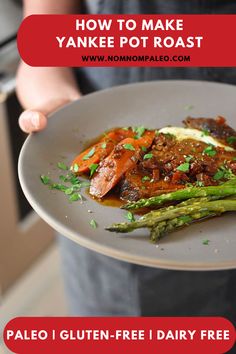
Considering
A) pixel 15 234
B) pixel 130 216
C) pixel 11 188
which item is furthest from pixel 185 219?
pixel 15 234

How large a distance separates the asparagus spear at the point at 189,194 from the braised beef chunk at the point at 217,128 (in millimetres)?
292

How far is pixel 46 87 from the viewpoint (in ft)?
7.95

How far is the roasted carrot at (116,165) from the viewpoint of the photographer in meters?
1.71

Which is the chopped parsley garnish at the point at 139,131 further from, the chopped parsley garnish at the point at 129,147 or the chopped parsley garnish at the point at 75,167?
the chopped parsley garnish at the point at 75,167

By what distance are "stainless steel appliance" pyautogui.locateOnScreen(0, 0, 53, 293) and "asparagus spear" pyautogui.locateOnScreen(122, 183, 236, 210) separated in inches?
65.1

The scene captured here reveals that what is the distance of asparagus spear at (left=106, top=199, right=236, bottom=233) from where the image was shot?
155cm

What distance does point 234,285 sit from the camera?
100 inches

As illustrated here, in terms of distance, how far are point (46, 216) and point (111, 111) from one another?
0.70 m

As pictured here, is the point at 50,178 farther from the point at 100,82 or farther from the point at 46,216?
the point at 100,82

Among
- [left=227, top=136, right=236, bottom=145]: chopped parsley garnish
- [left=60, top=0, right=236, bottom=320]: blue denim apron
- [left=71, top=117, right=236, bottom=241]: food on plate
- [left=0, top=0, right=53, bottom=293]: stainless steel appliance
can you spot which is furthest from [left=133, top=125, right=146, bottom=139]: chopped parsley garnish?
[left=0, top=0, right=53, bottom=293]: stainless steel appliance

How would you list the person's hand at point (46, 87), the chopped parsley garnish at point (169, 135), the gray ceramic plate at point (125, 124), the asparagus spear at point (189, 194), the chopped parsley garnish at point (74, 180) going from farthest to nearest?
the person's hand at point (46, 87)
the chopped parsley garnish at point (169, 135)
the chopped parsley garnish at point (74, 180)
the asparagus spear at point (189, 194)
the gray ceramic plate at point (125, 124)

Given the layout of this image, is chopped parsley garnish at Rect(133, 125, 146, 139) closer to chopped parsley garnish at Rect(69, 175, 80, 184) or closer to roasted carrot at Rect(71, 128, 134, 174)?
roasted carrot at Rect(71, 128, 134, 174)

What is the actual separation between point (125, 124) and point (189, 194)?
49 cm

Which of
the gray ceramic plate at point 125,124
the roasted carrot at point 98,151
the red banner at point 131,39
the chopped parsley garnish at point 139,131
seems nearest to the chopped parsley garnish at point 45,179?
the gray ceramic plate at point 125,124
